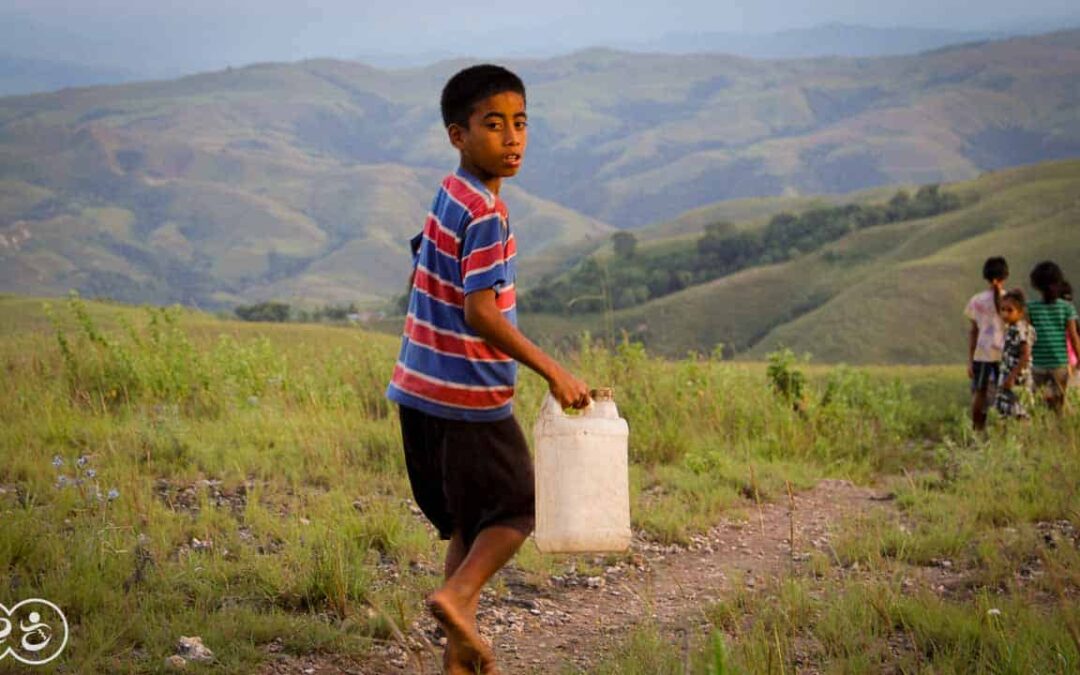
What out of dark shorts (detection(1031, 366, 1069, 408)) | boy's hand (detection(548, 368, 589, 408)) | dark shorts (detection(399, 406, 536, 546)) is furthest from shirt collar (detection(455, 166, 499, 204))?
dark shorts (detection(1031, 366, 1069, 408))

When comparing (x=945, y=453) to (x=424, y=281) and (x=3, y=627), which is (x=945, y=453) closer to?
(x=424, y=281)

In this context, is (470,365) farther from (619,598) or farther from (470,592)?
(619,598)

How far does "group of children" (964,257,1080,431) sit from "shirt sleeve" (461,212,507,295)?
610 centimetres

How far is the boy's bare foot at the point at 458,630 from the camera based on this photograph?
3162mm

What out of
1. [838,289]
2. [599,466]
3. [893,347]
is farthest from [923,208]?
[599,466]

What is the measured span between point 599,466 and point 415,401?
1.86ft

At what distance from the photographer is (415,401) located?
10.7 feet

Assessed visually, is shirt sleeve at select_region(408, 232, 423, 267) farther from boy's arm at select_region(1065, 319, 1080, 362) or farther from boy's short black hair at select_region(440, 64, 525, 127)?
boy's arm at select_region(1065, 319, 1080, 362)

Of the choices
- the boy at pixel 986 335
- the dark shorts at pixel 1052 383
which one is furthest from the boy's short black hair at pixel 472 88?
the boy at pixel 986 335

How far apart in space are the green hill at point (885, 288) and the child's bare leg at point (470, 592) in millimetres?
43247

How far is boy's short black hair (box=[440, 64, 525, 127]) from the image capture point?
328cm

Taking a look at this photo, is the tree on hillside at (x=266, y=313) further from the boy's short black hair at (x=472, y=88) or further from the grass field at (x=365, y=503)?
the boy's short black hair at (x=472, y=88)

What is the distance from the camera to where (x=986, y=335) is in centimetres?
934

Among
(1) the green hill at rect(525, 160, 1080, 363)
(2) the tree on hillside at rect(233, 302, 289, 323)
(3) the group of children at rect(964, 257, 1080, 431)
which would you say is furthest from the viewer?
(2) the tree on hillside at rect(233, 302, 289, 323)
